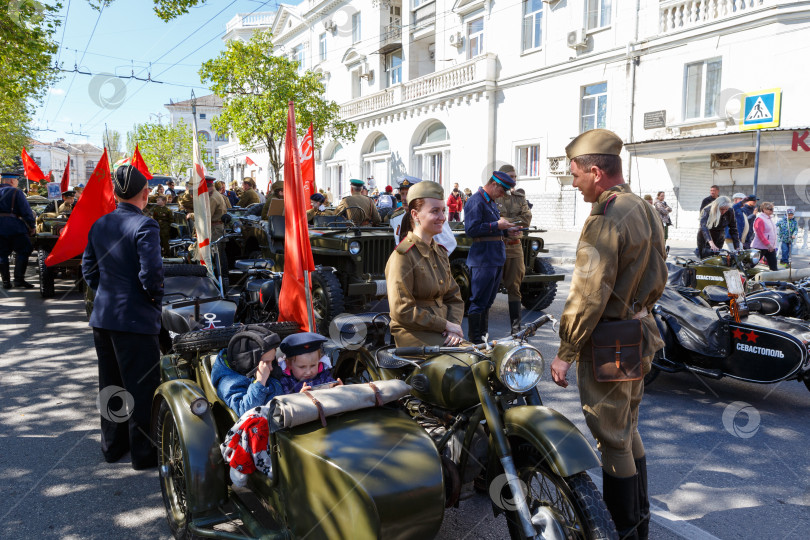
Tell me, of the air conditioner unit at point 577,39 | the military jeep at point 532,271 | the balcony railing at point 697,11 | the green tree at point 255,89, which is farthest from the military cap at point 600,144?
the green tree at point 255,89

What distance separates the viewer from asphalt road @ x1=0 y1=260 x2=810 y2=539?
317 centimetres

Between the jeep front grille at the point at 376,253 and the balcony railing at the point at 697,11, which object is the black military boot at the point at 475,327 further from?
the balcony railing at the point at 697,11

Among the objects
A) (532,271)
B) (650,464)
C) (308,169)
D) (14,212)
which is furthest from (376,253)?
(14,212)

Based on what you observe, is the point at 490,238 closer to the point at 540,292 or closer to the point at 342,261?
the point at 342,261

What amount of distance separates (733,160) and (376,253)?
46.4 ft

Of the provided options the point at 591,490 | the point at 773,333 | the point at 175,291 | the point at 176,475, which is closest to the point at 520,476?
the point at 591,490

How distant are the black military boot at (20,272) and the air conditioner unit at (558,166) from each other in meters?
17.0

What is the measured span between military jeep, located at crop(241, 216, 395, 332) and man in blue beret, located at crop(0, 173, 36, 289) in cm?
502

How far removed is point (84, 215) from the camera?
554 cm

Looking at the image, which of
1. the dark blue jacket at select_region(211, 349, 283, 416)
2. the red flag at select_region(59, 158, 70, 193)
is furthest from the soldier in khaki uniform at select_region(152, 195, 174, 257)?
the dark blue jacket at select_region(211, 349, 283, 416)

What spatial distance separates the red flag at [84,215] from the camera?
5371 mm

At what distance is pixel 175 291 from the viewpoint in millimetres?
5875

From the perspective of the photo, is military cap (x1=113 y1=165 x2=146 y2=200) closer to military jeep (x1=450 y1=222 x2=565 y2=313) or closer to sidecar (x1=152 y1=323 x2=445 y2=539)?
sidecar (x1=152 y1=323 x2=445 y2=539)

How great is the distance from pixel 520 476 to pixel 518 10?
79.9 ft
